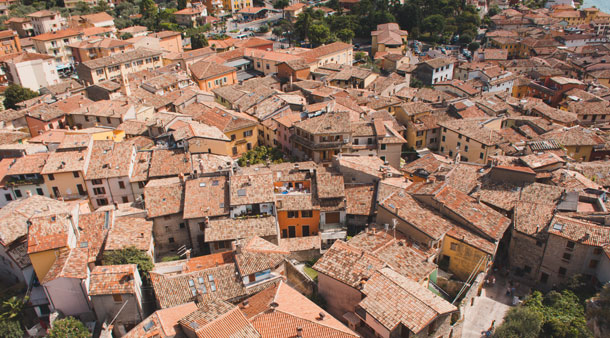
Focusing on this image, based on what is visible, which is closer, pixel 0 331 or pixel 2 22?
pixel 0 331

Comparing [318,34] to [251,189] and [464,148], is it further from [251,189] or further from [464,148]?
[251,189]

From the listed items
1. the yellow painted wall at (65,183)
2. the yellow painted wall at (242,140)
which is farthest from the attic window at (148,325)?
the yellow painted wall at (242,140)

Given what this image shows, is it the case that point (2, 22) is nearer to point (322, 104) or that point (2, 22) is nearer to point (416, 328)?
point (322, 104)

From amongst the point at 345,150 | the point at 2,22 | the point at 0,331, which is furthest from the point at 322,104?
the point at 2,22

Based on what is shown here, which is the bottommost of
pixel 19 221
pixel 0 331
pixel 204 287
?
pixel 0 331

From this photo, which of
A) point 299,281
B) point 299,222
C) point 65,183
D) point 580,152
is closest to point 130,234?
point 65,183

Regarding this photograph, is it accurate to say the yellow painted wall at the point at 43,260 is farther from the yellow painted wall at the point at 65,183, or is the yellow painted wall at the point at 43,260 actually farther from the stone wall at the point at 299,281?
the stone wall at the point at 299,281
